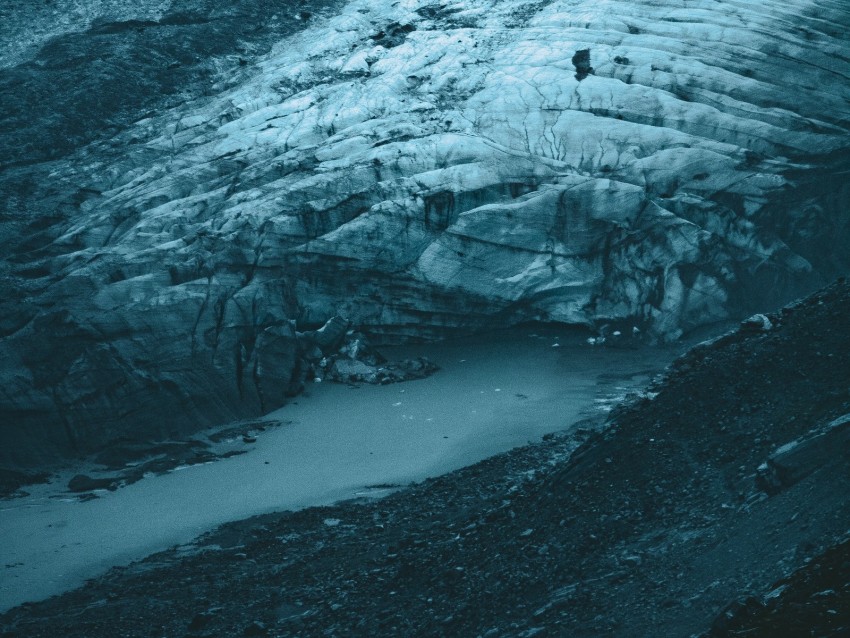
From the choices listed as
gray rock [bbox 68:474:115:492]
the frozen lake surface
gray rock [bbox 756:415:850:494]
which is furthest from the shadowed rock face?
gray rock [bbox 756:415:850:494]

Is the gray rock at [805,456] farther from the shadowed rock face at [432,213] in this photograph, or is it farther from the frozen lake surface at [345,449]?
the shadowed rock face at [432,213]

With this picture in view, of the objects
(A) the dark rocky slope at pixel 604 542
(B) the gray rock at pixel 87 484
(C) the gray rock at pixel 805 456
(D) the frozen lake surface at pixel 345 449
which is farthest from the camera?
(B) the gray rock at pixel 87 484

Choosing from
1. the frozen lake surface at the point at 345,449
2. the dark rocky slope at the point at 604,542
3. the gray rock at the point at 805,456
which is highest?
the gray rock at the point at 805,456

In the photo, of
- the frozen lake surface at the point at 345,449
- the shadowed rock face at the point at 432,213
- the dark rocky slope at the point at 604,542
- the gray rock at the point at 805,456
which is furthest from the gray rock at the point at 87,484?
the gray rock at the point at 805,456

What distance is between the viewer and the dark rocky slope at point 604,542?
25.8 feet

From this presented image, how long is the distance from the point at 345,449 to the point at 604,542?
6041 mm

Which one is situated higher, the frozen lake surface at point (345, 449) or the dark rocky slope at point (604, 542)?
the dark rocky slope at point (604, 542)

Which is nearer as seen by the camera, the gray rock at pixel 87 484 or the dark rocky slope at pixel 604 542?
the dark rocky slope at pixel 604 542

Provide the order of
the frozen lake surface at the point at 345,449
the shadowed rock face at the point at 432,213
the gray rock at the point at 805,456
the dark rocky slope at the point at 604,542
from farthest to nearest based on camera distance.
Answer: the shadowed rock face at the point at 432,213
the frozen lake surface at the point at 345,449
the gray rock at the point at 805,456
the dark rocky slope at the point at 604,542

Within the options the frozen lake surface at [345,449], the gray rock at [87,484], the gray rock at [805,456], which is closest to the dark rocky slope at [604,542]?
the gray rock at [805,456]

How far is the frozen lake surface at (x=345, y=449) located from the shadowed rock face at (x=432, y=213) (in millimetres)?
904

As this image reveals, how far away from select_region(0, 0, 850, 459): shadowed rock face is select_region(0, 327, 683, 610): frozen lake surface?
904 millimetres

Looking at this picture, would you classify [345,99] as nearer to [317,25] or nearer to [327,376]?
[317,25]

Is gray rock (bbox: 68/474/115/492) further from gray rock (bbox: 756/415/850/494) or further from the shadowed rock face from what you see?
gray rock (bbox: 756/415/850/494)
